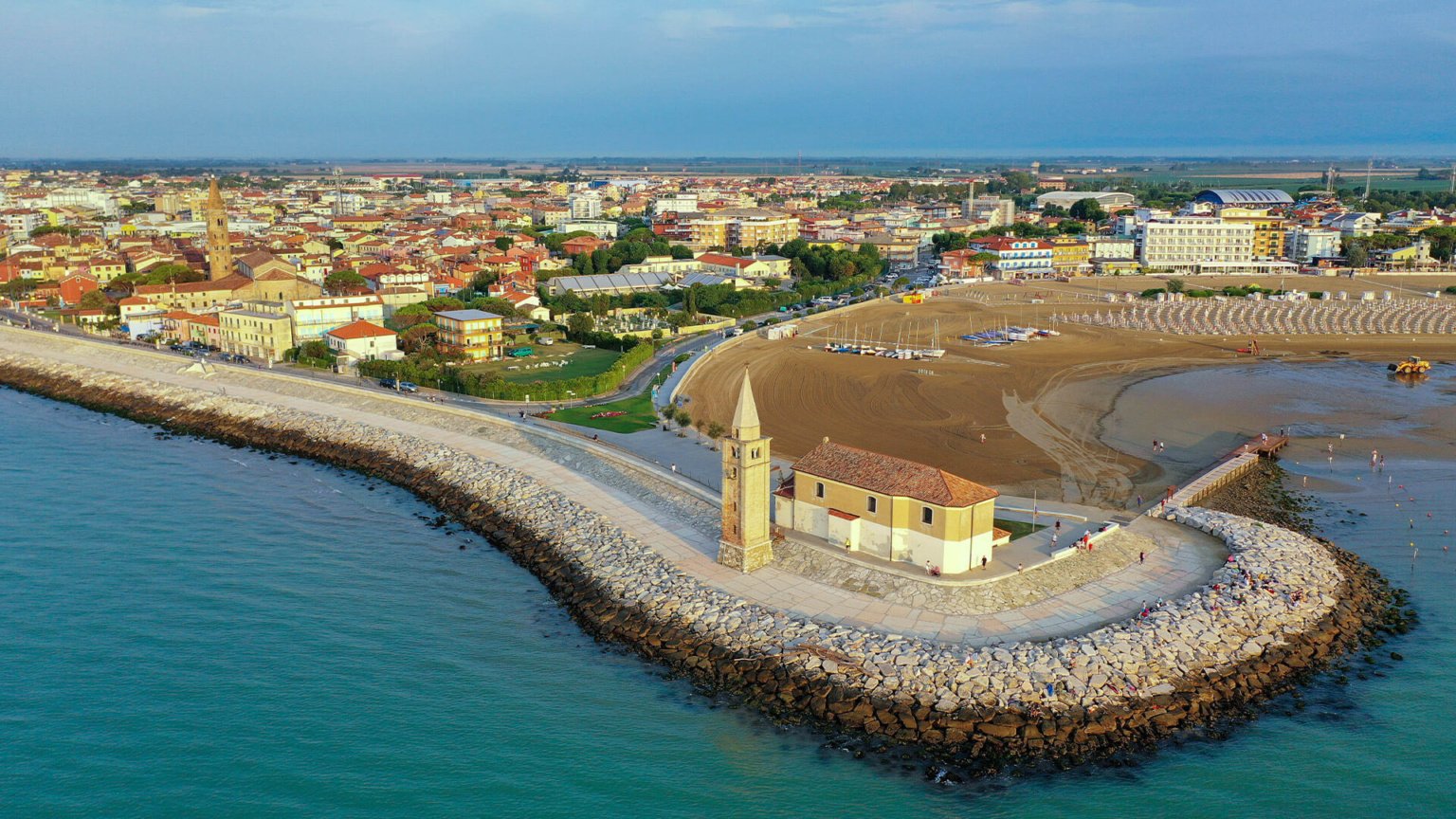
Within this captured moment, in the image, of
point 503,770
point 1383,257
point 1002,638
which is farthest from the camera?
point 1383,257

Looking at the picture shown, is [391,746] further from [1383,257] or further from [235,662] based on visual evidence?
[1383,257]

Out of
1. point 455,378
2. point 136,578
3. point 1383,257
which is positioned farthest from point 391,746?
point 1383,257

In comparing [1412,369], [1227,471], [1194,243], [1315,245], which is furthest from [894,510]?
[1315,245]

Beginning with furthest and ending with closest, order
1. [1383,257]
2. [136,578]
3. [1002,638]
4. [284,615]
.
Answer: [1383,257]
[136,578]
[284,615]
[1002,638]

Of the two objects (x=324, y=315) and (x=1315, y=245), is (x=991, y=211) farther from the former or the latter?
(x=324, y=315)

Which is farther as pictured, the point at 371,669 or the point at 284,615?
the point at 284,615

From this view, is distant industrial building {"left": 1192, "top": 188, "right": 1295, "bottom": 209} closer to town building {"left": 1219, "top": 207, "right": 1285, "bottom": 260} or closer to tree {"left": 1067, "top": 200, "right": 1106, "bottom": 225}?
tree {"left": 1067, "top": 200, "right": 1106, "bottom": 225}

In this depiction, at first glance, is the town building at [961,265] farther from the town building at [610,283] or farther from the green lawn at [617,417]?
the green lawn at [617,417]
